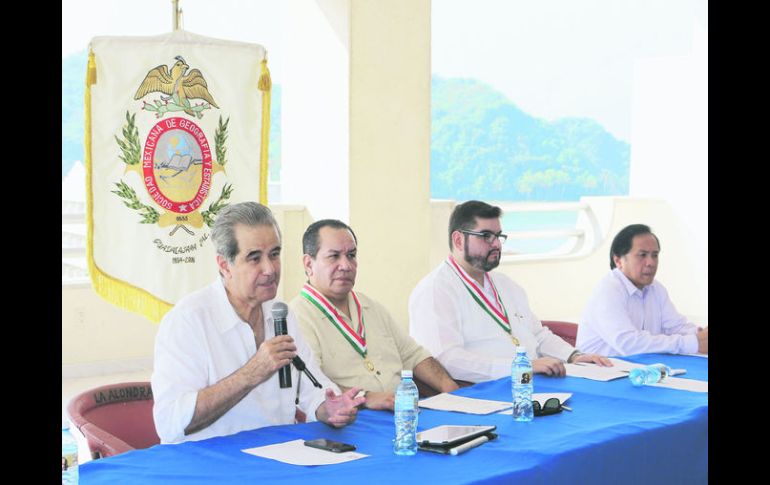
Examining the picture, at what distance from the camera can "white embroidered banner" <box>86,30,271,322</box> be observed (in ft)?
12.9

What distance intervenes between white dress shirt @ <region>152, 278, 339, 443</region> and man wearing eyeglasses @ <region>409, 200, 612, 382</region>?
1.09 m

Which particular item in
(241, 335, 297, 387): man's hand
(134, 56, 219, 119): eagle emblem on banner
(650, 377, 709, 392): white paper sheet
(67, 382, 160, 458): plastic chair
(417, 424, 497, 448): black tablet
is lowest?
(67, 382, 160, 458): plastic chair

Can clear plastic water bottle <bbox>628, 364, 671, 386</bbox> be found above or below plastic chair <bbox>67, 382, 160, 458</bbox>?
above

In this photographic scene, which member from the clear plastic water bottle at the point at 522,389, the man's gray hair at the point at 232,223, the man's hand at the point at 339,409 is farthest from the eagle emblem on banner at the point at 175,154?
the clear plastic water bottle at the point at 522,389

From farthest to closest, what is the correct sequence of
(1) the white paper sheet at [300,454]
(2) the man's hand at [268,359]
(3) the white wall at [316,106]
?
(3) the white wall at [316,106] → (2) the man's hand at [268,359] → (1) the white paper sheet at [300,454]

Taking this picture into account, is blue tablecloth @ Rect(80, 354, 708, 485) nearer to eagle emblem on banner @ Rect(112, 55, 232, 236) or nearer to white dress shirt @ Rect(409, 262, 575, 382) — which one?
white dress shirt @ Rect(409, 262, 575, 382)

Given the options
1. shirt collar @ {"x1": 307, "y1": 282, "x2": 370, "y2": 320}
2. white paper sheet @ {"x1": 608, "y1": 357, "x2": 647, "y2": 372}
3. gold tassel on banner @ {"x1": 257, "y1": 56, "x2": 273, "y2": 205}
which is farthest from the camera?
gold tassel on banner @ {"x1": 257, "y1": 56, "x2": 273, "y2": 205}

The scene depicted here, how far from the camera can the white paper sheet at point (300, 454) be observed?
234cm

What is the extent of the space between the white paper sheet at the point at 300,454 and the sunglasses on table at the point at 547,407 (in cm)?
73

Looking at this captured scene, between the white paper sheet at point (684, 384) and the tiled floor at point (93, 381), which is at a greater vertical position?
the white paper sheet at point (684, 384)

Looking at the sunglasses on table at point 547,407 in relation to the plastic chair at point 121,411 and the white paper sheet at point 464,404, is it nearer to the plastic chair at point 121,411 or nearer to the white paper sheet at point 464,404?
the white paper sheet at point 464,404

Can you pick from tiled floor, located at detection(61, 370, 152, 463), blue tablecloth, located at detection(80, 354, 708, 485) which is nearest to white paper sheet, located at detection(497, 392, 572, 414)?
blue tablecloth, located at detection(80, 354, 708, 485)
